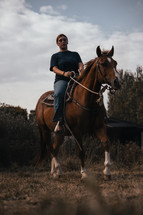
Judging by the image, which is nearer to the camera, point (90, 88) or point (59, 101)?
point (90, 88)

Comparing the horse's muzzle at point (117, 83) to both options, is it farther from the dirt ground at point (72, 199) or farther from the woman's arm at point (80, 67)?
the dirt ground at point (72, 199)

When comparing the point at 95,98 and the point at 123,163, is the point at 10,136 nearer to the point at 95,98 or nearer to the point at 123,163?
the point at 123,163

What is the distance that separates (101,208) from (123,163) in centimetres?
712

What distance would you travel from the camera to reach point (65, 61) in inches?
259

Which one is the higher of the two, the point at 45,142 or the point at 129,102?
the point at 129,102

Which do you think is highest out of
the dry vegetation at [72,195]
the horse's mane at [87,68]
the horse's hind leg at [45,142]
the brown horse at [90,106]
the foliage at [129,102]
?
the foliage at [129,102]

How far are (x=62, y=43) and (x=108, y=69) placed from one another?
6.56 ft

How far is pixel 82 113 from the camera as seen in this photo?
571 cm

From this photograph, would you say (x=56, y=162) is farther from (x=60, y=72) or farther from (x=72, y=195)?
(x=72, y=195)

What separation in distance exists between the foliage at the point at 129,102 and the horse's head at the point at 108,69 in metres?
30.2

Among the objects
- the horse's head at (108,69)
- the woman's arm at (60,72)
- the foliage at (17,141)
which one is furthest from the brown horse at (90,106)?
the foliage at (17,141)

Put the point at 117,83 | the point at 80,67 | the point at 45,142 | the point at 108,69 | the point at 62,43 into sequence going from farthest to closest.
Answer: the point at 45,142
the point at 62,43
the point at 80,67
the point at 108,69
the point at 117,83

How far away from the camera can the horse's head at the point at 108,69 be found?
5.06 metres

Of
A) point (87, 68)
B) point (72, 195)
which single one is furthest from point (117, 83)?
point (72, 195)
